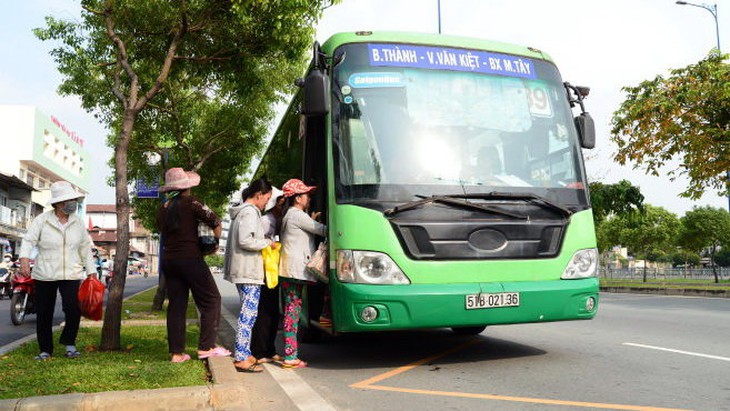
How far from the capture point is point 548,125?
6.52m

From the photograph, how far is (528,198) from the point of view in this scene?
19.8ft

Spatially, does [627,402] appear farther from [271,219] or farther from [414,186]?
[271,219]

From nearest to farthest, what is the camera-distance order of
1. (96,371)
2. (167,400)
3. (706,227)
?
(167,400) < (96,371) < (706,227)

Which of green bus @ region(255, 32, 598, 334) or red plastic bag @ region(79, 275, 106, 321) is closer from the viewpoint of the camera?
green bus @ region(255, 32, 598, 334)

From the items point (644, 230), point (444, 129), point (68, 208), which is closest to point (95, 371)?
point (68, 208)

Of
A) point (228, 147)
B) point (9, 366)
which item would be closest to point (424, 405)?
point (9, 366)

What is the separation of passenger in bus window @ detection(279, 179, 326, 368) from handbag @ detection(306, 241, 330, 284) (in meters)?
0.12

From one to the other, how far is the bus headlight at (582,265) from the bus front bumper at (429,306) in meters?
0.26

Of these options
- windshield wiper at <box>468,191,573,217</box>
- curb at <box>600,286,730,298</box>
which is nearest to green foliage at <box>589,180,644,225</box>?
curb at <box>600,286,730,298</box>

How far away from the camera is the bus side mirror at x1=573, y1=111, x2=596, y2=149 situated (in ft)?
22.4

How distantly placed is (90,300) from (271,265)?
198 cm

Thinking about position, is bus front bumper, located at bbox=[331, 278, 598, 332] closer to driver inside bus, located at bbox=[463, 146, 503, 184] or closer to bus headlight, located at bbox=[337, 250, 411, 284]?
bus headlight, located at bbox=[337, 250, 411, 284]

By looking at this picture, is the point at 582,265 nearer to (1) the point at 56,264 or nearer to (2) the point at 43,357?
(1) the point at 56,264

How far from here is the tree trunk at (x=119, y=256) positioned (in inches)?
284
